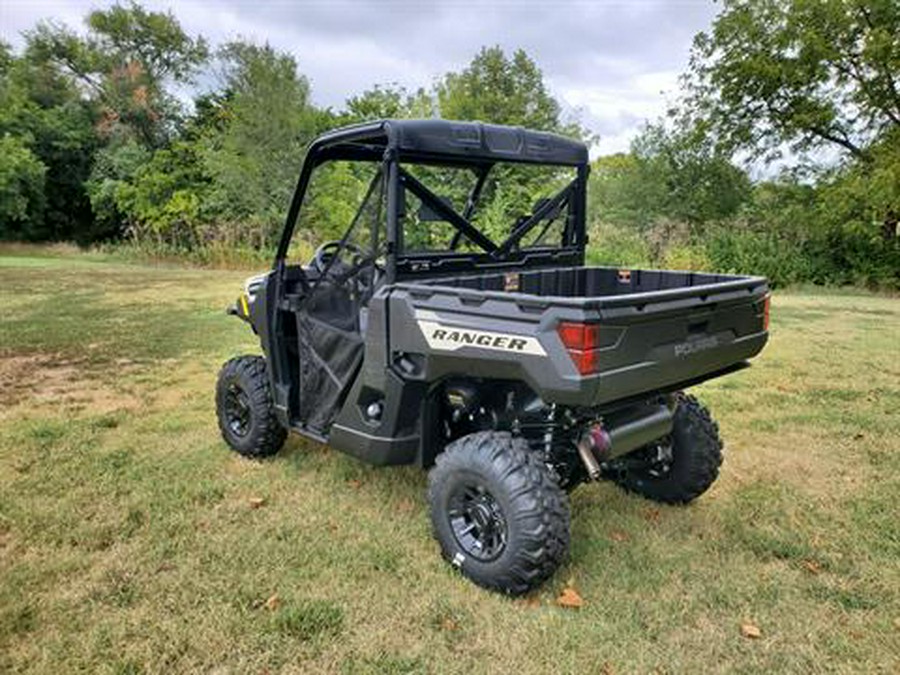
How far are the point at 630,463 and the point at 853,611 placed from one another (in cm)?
116

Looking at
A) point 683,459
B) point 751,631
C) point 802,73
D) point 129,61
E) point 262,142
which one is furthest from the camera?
point 129,61

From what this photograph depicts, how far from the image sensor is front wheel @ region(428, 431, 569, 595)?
102 inches

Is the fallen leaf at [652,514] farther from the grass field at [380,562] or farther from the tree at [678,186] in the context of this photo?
the tree at [678,186]

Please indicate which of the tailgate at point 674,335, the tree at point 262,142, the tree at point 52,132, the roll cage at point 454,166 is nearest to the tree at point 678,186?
the tree at point 262,142

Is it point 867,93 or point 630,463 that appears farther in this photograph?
point 867,93

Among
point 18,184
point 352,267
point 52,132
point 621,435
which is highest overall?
point 52,132

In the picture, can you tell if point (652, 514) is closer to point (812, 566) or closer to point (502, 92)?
point (812, 566)

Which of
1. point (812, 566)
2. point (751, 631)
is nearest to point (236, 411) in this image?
point (751, 631)

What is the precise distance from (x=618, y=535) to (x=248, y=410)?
7.32 feet

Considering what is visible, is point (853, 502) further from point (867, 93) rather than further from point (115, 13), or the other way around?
point (115, 13)

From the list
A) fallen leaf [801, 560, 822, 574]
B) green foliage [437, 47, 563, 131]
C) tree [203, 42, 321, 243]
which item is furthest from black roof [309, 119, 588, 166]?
green foliage [437, 47, 563, 131]

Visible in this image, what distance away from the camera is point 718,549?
310 centimetres

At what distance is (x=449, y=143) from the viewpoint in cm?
312

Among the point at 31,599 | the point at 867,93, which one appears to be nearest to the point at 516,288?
the point at 31,599
